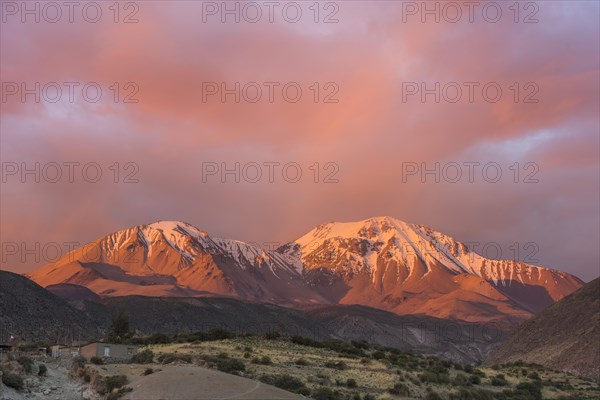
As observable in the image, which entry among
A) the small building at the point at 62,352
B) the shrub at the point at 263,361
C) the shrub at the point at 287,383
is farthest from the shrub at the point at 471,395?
the small building at the point at 62,352

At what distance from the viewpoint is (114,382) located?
39.9 meters

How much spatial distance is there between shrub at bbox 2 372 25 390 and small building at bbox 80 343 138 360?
2064 cm

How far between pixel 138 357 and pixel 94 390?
1722 cm

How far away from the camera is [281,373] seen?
166 feet

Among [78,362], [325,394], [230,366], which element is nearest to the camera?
[325,394]

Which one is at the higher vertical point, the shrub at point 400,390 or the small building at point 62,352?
the small building at point 62,352

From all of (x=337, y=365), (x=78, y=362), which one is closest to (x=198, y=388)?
(x=78, y=362)

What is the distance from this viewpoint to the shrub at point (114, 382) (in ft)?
129

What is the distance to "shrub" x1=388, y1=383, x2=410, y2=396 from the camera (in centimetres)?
4959

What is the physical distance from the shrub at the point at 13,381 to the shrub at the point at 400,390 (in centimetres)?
2639

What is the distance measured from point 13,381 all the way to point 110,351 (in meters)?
22.9

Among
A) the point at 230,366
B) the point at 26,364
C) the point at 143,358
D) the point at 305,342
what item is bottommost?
the point at 305,342

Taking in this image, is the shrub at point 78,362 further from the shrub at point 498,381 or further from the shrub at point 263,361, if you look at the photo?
the shrub at point 498,381

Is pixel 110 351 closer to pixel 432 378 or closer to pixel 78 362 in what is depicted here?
pixel 78 362
